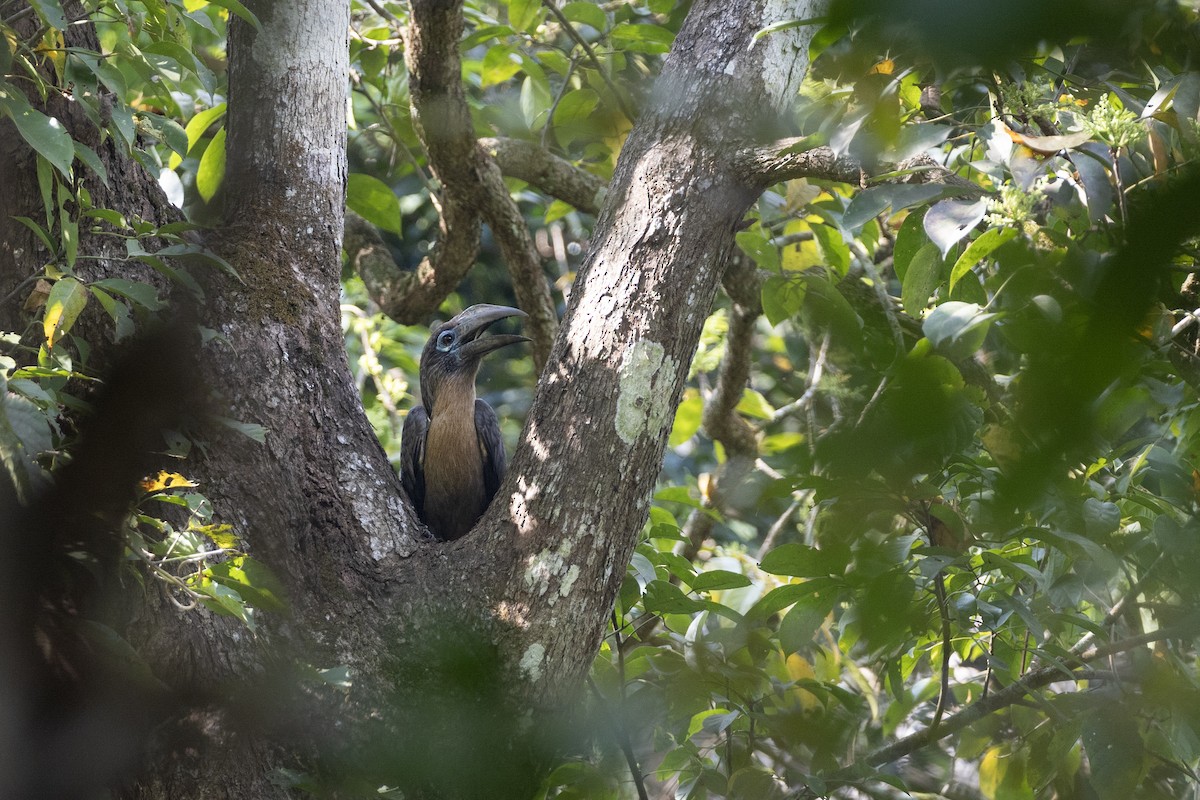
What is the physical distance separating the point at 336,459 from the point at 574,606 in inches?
28.9

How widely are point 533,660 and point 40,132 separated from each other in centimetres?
147

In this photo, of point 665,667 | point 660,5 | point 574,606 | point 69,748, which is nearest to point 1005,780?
point 665,667

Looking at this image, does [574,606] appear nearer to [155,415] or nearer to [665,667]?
[665,667]

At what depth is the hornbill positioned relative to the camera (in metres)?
4.03

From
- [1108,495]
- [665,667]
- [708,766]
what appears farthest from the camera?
[665,667]

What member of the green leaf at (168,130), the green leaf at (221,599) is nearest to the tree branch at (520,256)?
the green leaf at (168,130)

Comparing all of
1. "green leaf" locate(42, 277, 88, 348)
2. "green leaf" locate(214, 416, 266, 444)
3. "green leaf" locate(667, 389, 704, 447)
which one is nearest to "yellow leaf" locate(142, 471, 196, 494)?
"green leaf" locate(214, 416, 266, 444)

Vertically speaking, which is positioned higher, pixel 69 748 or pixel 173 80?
pixel 173 80

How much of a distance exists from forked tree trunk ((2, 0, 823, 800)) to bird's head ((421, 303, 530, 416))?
4.51 ft

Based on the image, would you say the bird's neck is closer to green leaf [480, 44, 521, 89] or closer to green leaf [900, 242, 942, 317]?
green leaf [480, 44, 521, 89]

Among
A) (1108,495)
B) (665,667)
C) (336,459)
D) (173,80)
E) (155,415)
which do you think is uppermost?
(155,415)

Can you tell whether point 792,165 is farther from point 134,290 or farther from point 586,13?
point 586,13

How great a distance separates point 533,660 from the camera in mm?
2293

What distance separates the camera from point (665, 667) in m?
2.71
